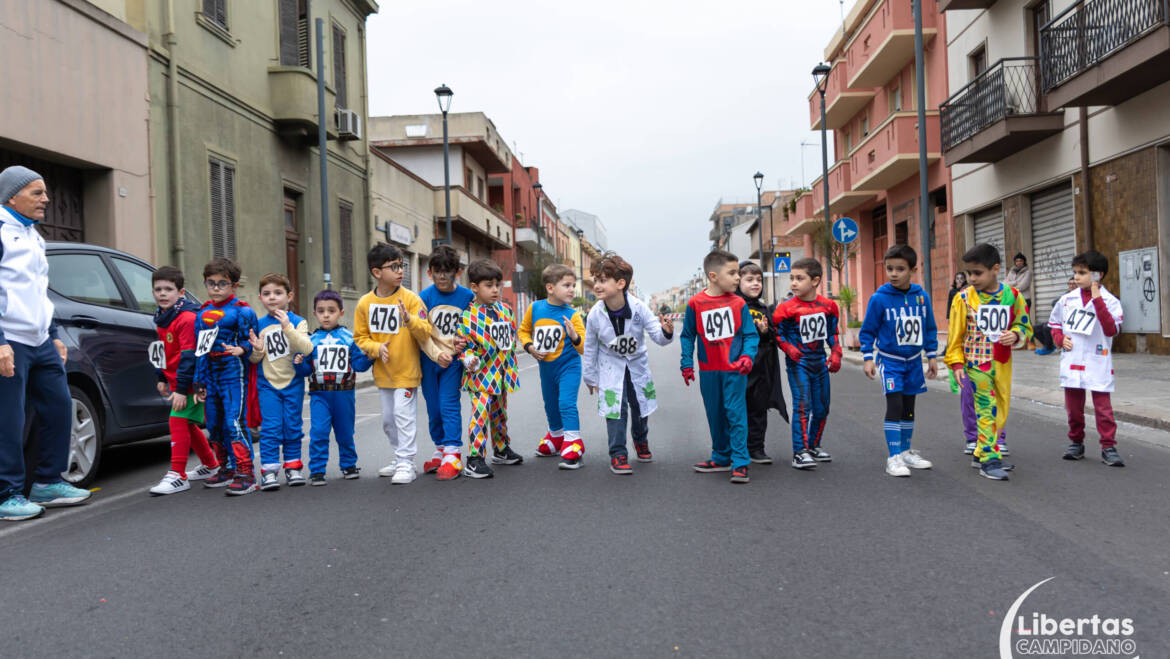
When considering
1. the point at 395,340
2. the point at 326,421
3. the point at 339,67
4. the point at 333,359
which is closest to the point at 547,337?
the point at 395,340

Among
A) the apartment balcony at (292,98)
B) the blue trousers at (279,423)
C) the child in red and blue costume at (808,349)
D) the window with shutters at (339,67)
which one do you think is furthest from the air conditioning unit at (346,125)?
the child in red and blue costume at (808,349)

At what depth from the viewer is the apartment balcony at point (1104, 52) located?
12867mm

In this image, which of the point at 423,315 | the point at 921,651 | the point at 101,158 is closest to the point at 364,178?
the point at 101,158

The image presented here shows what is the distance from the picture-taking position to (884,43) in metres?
25.0

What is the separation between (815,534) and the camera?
174 inches

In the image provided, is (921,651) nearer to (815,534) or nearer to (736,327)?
(815,534)

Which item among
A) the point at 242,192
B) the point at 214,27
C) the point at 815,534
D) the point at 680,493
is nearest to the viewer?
the point at 815,534

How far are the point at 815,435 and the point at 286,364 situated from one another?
158 inches

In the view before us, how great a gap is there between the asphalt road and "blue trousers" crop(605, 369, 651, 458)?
→ 0.24m

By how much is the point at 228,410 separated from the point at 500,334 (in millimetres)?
2006

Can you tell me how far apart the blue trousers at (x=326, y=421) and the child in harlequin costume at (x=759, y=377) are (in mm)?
3045

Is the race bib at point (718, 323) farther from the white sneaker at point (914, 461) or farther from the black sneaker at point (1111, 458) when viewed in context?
the black sneaker at point (1111, 458)

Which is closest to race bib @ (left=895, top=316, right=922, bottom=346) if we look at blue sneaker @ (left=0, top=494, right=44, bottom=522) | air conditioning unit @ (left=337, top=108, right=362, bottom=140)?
blue sneaker @ (left=0, top=494, right=44, bottom=522)

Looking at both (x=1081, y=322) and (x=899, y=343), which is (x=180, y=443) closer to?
(x=899, y=343)
